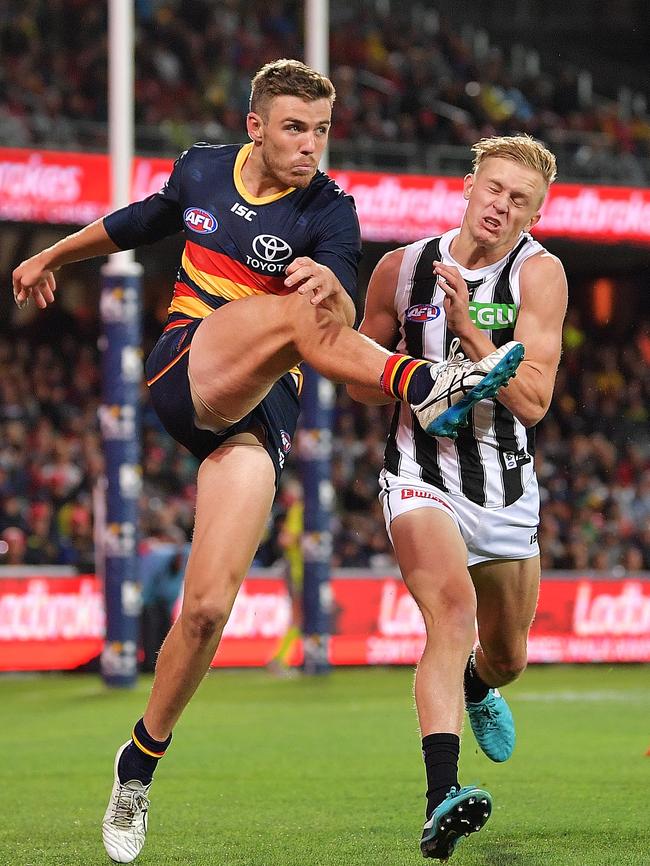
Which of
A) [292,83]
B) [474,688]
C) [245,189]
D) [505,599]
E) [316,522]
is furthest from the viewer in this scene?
[316,522]

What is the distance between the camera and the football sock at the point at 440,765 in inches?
176

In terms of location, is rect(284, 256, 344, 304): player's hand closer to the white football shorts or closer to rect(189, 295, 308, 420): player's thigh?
rect(189, 295, 308, 420): player's thigh

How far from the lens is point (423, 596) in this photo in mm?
4941

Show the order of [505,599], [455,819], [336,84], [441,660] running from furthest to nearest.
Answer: [336,84] → [505,599] → [441,660] → [455,819]

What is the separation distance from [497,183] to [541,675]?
1038 centimetres

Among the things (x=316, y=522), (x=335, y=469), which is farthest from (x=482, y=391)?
(x=335, y=469)

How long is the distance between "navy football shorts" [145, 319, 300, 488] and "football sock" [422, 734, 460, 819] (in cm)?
115

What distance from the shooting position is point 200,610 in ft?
16.2

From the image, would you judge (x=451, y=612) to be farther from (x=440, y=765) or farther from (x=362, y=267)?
(x=362, y=267)

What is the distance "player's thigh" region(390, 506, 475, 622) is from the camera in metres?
4.91

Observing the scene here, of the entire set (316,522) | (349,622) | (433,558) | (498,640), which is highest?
(433,558)

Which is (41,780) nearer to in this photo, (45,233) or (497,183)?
(497,183)

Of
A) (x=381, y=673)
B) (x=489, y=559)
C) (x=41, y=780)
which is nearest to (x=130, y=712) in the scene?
(x=41, y=780)

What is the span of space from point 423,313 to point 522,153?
70cm
